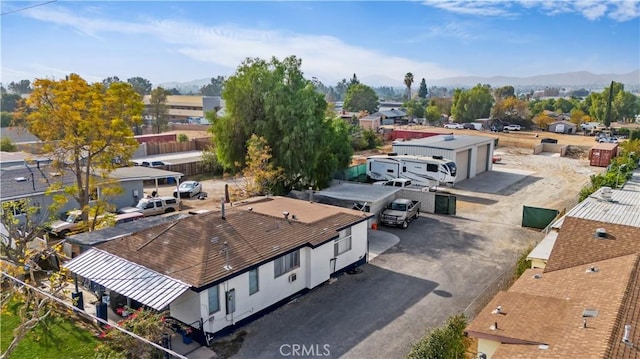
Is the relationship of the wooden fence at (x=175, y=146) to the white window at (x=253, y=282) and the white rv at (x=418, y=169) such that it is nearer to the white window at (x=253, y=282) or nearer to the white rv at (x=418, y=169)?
the white rv at (x=418, y=169)

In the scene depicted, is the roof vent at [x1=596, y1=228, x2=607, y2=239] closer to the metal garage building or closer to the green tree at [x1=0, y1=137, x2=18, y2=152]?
the metal garage building

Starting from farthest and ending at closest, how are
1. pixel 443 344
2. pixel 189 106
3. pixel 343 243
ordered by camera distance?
pixel 189 106 < pixel 343 243 < pixel 443 344

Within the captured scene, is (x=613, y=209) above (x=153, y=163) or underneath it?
above

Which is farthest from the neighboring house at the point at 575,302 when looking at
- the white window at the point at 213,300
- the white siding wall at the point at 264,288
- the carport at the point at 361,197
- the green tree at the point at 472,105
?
the green tree at the point at 472,105

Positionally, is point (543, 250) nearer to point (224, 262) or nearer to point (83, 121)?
point (224, 262)

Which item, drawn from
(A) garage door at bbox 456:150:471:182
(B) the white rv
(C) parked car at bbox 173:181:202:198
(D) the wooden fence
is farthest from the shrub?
(D) the wooden fence

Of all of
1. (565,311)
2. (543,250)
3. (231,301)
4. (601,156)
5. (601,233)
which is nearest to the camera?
(565,311)

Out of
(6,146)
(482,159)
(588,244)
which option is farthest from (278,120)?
(6,146)
